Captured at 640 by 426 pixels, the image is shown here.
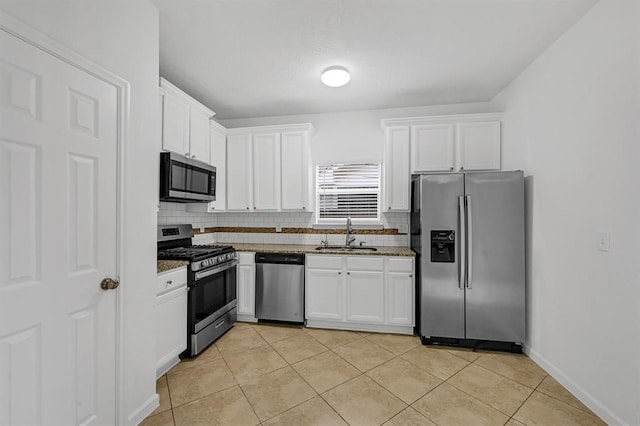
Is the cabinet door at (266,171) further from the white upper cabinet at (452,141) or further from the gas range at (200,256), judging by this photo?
the white upper cabinet at (452,141)

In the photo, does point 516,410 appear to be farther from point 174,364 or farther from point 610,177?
point 174,364

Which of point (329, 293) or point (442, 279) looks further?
point (329, 293)

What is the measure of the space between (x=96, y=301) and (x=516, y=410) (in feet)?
8.79

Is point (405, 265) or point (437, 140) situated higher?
point (437, 140)

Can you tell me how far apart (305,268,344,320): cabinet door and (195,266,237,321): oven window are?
86 centimetres

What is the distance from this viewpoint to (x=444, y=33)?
7.05ft

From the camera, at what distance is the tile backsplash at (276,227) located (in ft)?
11.9

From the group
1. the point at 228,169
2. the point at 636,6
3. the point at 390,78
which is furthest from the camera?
the point at 228,169

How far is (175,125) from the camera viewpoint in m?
2.67

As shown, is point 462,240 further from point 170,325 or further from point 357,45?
point 170,325

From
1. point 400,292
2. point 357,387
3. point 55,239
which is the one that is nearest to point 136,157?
point 55,239

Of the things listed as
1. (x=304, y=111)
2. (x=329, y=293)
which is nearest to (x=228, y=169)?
(x=304, y=111)

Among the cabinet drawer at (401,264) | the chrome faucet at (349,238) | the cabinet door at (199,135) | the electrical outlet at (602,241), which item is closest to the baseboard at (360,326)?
the cabinet drawer at (401,264)

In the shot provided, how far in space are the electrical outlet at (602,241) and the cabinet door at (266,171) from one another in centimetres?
299
